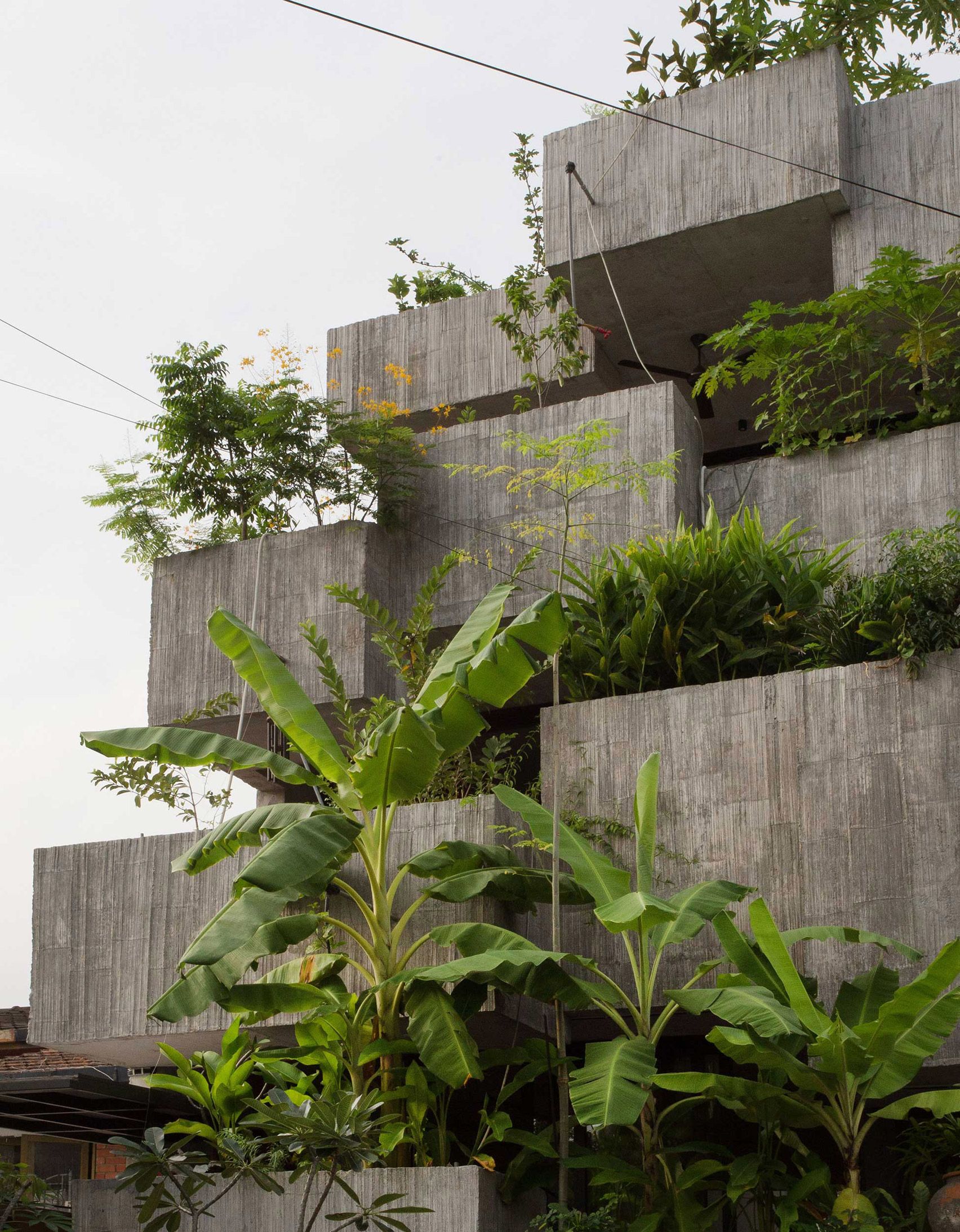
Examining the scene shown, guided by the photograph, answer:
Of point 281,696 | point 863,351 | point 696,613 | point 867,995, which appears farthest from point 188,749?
point 863,351

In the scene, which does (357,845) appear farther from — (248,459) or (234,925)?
(248,459)

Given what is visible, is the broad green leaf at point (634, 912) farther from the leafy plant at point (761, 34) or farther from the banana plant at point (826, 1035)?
the leafy plant at point (761, 34)

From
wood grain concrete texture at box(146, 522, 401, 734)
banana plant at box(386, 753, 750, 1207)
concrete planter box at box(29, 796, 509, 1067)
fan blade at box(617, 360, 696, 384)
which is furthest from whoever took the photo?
fan blade at box(617, 360, 696, 384)

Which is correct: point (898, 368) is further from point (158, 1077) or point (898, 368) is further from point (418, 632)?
point (158, 1077)

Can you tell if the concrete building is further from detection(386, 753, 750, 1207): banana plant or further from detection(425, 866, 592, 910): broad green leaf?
detection(386, 753, 750, 1207): banana plant

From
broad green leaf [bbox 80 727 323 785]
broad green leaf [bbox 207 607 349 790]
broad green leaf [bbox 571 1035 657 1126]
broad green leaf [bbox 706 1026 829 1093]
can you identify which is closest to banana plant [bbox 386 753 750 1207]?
broad green leaf [bbox 571 1035 657 1126]

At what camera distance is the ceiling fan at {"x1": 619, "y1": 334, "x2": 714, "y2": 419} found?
Result: 12.5m

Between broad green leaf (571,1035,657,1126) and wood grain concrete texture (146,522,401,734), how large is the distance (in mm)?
4002

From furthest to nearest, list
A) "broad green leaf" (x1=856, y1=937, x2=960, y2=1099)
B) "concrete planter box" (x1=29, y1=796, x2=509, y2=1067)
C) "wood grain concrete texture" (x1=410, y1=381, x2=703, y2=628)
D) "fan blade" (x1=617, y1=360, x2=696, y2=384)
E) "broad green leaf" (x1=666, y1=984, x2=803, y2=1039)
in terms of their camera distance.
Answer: "fan blade" (x1=617, y1=360, x2=696, y2=384) < "wood grain concrete texture" (x1=410, y1=381, x2=703, y2=628) < "concrete planter box" (x1=29, y1=796, x2=509, y2=1067) < "broad green leaf" (x1=856, y1=937, x2=960, y2=1099) < "broad green leaf" (x1=666, y1=984, x2=803, y2=1039)

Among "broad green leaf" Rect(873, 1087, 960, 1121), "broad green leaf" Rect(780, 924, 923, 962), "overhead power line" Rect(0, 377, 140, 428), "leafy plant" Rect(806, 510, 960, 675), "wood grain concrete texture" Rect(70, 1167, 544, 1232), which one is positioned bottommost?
"wood grain concrete texture" Rect(70, 1167, 544, 1232)

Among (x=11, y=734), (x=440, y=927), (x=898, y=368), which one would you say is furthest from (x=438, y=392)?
(x=440, y=927)

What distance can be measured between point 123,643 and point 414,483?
2.72 meters

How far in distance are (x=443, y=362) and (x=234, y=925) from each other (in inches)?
269

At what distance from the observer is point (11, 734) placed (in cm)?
989
